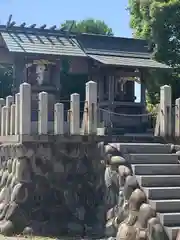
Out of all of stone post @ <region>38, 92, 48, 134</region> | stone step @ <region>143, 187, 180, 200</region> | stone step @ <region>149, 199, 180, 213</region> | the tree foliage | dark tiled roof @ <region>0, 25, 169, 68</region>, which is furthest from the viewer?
the tree foliage

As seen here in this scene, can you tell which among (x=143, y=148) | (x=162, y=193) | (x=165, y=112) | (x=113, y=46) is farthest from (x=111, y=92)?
(x=162, y=193)

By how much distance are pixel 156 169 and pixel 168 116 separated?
220cm

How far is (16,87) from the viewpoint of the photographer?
1719cm

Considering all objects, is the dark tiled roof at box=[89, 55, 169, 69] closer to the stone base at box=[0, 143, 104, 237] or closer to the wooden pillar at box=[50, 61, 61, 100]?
the wooden pillar at box=[50, 61, 61, 100]

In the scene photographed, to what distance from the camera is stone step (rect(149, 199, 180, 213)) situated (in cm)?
929

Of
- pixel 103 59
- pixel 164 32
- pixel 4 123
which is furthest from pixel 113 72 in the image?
pixel 4 123

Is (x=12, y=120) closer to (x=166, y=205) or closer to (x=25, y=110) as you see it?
(x=25, y=110)

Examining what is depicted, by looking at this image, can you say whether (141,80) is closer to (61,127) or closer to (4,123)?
→ (4,123)

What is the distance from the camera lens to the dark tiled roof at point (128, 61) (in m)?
17.2

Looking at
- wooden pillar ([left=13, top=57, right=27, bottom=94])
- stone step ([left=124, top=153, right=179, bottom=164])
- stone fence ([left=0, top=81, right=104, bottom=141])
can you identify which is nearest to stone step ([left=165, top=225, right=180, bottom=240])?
stone step ([left=124, top=153, right=179, bottom=164])

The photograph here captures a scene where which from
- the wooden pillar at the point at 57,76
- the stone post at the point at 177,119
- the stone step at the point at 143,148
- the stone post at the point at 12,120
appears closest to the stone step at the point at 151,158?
the stone step at the point at 143,148

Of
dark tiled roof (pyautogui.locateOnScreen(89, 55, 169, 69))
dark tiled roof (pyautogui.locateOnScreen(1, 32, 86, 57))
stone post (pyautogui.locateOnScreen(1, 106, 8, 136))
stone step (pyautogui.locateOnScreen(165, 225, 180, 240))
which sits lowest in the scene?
stone step (pyautogui.locateOnScreen(165, 225, 180, 240))

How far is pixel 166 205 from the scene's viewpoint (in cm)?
936

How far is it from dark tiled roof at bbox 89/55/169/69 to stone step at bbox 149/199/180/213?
26.7 feet
